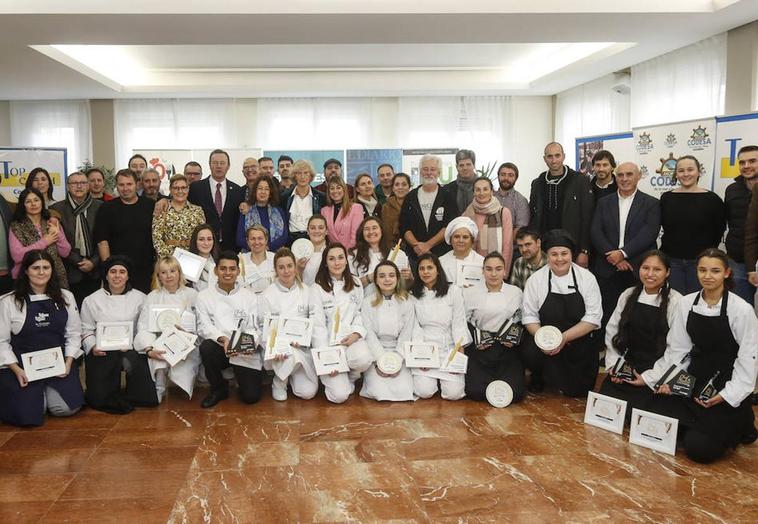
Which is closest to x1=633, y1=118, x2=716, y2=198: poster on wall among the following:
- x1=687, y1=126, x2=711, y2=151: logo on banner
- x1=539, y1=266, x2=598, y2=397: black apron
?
x1=687, y1=126, x2=711, y2=151: logo on banner

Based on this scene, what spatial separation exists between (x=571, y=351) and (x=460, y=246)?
1203mm

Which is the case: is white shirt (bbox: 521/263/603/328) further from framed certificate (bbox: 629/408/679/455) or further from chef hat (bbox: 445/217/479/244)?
framed certificate (bbox: 629/408/679/455)

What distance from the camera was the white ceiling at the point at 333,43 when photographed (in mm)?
5805

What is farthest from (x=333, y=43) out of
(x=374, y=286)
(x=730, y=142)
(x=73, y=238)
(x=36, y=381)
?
(x=36, y=381)

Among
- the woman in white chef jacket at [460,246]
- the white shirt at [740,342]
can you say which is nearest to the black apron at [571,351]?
the woman in white chef jacket at [460,246]

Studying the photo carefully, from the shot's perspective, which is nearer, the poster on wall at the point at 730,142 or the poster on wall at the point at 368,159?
the poster on wall at the point at 730,142

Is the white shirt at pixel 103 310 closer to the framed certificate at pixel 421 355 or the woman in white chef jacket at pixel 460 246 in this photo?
the framed certificate at pixel 421 355

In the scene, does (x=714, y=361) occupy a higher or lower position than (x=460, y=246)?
lower

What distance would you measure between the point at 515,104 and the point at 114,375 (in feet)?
31.1

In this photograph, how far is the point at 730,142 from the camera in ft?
19.3

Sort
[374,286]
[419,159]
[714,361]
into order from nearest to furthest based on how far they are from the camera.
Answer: [714,361], [374,286], [419,159]

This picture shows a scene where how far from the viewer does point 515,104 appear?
11883mm

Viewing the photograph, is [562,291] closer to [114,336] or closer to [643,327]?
[643,327]

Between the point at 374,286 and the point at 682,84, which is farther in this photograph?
the point at 682,84
